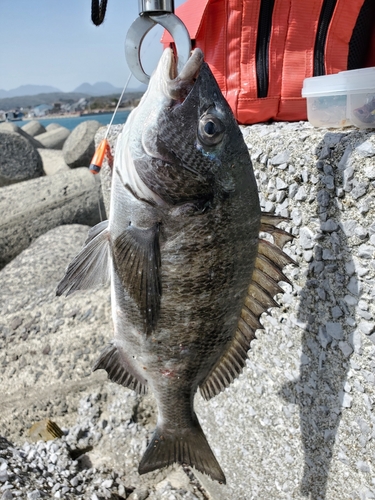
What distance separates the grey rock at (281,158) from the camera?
1796 mm

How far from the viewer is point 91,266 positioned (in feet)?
5.34

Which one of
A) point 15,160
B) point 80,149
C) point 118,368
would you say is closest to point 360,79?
point 118,368

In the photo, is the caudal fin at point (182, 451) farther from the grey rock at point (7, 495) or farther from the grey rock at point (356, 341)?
the grey rock at point (7, 495)

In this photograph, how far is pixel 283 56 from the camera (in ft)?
6.89

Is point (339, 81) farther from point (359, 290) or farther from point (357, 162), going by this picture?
point (359, 290)

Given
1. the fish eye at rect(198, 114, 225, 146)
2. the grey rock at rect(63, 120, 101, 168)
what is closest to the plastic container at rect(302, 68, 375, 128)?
the fish eye at rect(198, 114, 225, 146)

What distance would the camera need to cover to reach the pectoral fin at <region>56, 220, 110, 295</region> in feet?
5.22

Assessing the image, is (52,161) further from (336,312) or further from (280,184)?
(336,312)

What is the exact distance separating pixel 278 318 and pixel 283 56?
1.26m

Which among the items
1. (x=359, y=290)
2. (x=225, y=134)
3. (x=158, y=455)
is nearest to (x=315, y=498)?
(x=158, y=455)

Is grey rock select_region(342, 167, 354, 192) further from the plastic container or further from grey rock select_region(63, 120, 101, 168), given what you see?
grey rock select_region(63, 120, 101, 168)

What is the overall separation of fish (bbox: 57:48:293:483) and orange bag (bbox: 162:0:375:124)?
2.83 feet

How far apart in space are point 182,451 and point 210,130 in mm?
1314

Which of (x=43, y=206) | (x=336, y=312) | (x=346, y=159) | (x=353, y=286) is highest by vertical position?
(x=346, y=159)
